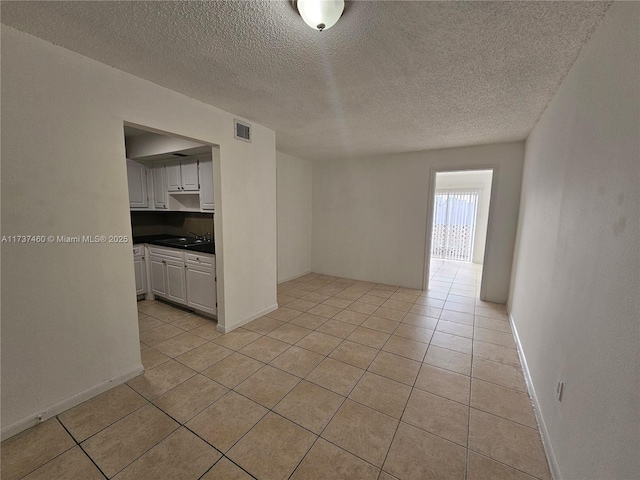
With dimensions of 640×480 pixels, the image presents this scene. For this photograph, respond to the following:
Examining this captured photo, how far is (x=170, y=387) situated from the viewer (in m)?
2.04

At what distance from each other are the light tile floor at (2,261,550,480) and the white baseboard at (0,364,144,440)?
0.15 ft

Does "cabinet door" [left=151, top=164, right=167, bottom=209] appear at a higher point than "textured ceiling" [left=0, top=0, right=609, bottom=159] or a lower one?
lower

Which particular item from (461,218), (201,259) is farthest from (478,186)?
(201,259)

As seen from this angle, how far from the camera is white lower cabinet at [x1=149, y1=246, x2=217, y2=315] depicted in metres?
3.13

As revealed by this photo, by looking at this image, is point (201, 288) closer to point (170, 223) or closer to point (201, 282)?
point (201, 282)

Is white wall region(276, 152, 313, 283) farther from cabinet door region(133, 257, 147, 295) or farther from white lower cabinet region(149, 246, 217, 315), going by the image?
cabinet door region(133, 257, 147, 295)

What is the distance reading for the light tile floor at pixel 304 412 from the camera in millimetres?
1436

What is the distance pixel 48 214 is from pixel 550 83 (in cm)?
358

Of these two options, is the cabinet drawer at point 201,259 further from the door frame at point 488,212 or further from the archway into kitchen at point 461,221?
the archway into kitchen at point 461,221

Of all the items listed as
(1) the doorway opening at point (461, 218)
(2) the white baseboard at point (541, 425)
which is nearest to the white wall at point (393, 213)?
(2) the white baseboard at point (541, 425)

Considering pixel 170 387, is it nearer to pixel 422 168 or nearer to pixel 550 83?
pixel 550 83

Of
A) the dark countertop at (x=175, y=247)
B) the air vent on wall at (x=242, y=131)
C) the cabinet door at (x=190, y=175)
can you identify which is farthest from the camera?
the cabinet door at (x=190, y=175)

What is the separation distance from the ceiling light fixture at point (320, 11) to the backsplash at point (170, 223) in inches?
129

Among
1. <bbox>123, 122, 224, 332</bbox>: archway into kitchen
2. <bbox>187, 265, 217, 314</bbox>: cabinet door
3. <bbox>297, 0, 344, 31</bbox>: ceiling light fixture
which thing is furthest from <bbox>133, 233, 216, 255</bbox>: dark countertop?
<bbox>297, 0, 344, 31</bbox>: ceiling light fixture
